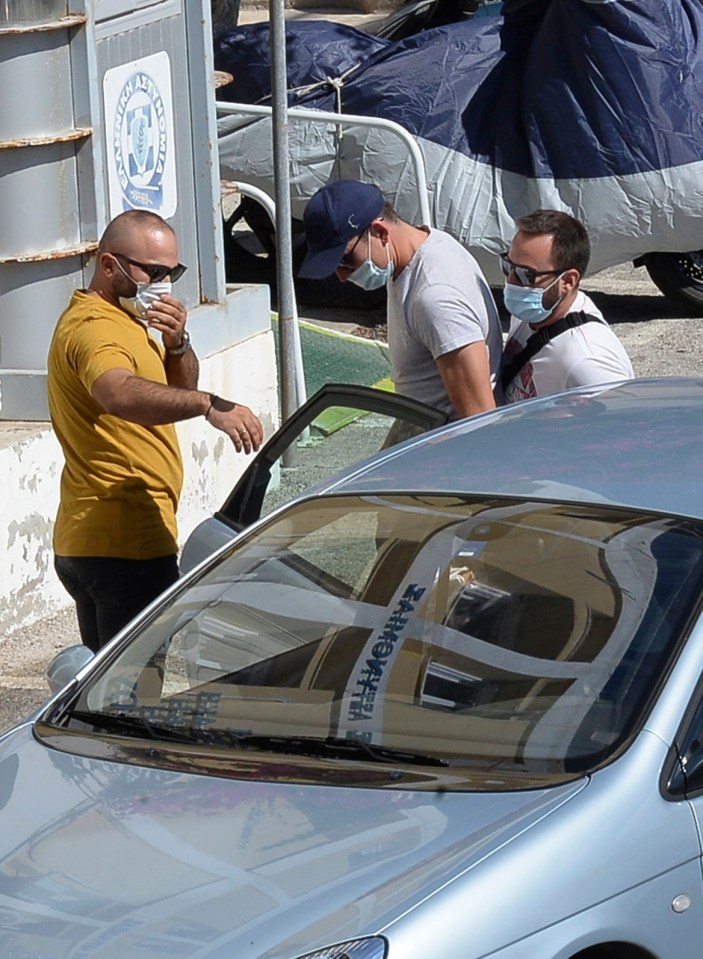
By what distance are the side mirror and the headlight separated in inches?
51.4

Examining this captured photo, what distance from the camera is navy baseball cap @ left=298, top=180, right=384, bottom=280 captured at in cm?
462

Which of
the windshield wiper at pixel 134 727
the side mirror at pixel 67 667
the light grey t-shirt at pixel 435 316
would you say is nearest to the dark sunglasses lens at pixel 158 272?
the light grey t-shirt at pixel 435 316

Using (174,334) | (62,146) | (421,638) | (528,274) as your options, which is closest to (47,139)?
(62,146)

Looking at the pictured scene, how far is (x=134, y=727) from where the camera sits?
3.22 metres

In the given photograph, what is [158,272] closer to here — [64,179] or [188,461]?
[64,179]

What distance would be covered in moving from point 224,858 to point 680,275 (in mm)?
8574

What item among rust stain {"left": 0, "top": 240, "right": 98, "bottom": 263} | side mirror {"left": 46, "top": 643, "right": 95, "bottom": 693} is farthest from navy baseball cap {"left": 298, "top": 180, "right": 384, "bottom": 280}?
rust stain {"left": 0, "top": 240, "right": 98, "bottom": 263}

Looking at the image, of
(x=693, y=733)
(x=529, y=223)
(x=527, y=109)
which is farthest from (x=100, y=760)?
(x=527, y=109)

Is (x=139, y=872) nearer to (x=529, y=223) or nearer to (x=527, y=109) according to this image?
(x=529, y=223)

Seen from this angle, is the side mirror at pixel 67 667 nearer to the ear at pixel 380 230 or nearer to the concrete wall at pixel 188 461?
the ear at pixel 380 230

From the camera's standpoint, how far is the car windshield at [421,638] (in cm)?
292

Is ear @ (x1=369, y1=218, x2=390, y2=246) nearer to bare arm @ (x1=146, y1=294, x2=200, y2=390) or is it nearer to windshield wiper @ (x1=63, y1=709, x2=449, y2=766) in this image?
bare arm @ (x1=146, y1=294, x2=200, y2=390)

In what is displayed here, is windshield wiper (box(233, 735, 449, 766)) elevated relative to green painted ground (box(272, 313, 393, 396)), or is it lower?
elevated

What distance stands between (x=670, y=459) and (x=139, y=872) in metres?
1.46
